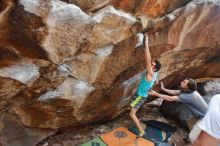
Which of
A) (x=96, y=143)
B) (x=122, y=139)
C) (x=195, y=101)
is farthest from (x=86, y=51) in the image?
(x=195, y=101)

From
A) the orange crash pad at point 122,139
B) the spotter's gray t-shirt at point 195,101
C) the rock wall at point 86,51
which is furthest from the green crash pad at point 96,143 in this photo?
the spotter's gray t-shirt at point 195,101

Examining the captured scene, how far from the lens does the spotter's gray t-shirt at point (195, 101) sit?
640 cm

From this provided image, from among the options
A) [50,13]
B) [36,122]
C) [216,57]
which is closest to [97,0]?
[50,13]

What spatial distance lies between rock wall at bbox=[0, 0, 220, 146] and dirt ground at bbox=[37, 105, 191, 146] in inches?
9.5

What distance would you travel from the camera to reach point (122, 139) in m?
6.83

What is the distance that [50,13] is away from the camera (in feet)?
13.6

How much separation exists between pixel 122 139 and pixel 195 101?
1.80 m

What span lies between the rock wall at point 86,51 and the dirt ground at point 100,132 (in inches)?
9.5

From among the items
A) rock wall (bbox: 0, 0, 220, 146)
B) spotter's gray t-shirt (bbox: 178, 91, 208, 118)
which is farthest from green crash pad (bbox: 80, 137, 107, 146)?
spotter's gray t-shirt (bbox: 178, 91, 208, 118)

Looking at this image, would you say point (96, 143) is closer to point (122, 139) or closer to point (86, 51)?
point (122, 139)

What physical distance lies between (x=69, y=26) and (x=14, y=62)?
0.96 m

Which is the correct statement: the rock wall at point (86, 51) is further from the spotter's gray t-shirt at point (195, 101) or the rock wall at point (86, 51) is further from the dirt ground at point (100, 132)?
the spotter's gray t-shirt at point (195, 101)

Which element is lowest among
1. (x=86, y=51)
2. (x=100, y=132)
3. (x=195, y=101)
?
(x=100, y=132)

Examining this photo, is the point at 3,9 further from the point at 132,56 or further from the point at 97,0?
the point at 132,56
